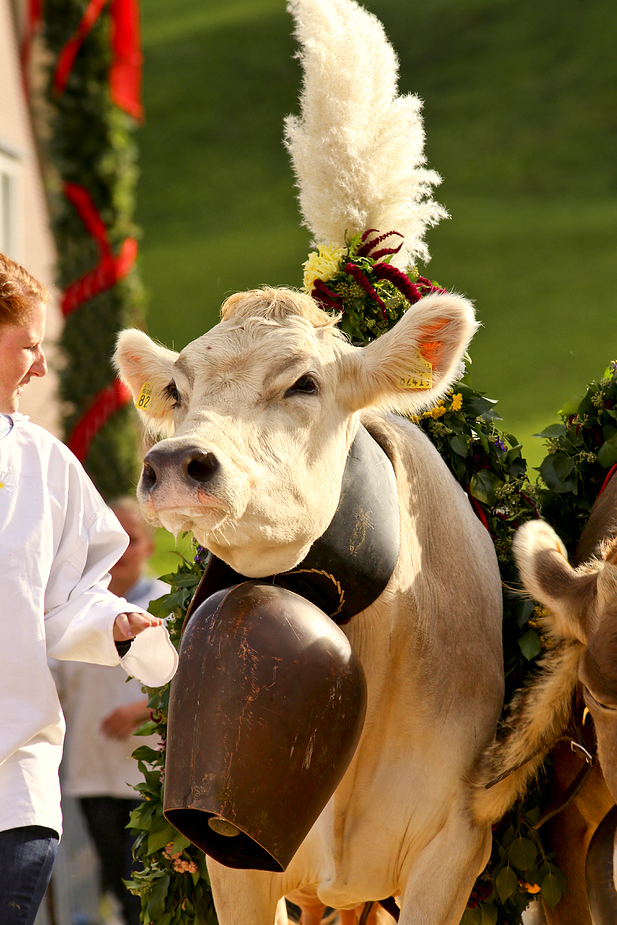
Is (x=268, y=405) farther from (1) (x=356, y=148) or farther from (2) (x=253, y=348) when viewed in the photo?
(1) (x=356, y=148)

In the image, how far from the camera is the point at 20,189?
467 inches

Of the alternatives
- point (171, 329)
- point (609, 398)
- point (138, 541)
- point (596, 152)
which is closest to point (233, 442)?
point (609, 398)

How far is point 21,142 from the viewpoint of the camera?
39.7 ft

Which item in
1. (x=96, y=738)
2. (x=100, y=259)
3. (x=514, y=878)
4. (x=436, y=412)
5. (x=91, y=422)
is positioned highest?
(x=436, y=412)

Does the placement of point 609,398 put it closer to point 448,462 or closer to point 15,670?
point 448,462

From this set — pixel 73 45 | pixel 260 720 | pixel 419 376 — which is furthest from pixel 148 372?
pixel 73 45

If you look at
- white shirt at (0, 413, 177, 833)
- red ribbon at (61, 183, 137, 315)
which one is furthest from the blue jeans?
red ribbon at (61, 183, 137, 315)

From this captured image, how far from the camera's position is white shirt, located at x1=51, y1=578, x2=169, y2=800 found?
5602mm

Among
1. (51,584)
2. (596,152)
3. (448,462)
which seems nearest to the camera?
(51,584)

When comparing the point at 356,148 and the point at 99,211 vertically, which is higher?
the point at 356,148

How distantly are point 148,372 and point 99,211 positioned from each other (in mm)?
7046

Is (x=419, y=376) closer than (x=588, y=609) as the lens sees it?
No

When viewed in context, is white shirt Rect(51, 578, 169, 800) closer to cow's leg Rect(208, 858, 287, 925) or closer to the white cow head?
cow's leg Rect(208, 858, 287, 925)

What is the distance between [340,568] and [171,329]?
65.5 ft
